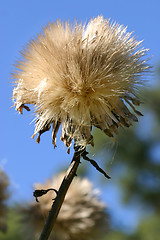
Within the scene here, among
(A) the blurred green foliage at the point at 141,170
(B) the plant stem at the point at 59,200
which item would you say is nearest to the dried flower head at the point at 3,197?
(B) the plant stem at the point at 59,200

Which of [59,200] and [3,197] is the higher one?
[3,197]

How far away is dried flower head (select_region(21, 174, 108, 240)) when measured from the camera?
2.12 metres

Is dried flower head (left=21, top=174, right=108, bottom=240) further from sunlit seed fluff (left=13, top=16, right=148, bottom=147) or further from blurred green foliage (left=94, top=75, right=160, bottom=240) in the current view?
blurred green foliage (left=94, top=75, right=160, bottom=240)

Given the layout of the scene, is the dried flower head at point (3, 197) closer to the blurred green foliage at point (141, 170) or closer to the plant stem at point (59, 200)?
the plant stem at point (59, 200)

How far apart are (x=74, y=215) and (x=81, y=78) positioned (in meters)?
0.99

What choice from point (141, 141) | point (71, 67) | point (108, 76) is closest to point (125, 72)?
point (108, 76)

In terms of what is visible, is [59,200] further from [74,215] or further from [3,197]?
[3,197]

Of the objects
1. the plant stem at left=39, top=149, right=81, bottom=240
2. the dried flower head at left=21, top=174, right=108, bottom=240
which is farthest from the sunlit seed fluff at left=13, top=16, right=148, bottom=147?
the dried flower head at left=21, top=174, right=108, bottom=240

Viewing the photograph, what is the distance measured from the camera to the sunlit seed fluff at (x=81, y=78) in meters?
1.44

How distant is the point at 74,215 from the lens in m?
2.15

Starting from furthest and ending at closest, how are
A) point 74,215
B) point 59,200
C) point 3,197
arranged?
point 3,197
point 74,215
point 59,200

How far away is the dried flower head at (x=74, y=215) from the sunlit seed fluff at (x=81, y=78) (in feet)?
2.47

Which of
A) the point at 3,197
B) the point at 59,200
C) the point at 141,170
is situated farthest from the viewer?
the point at 141,170

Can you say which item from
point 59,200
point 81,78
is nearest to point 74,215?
point 59,200
